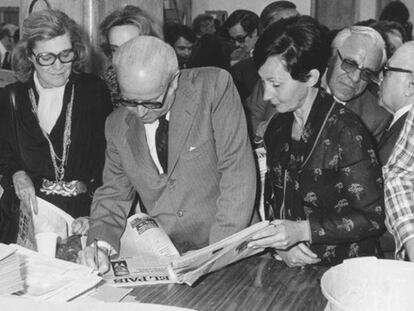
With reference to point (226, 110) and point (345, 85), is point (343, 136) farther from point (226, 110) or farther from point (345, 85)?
point (345, 85)

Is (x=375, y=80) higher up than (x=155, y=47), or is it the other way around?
(x=155, y=47)

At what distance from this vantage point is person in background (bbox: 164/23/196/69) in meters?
5.07

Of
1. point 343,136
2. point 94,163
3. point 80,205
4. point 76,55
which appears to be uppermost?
point 76,55

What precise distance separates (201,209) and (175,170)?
17 centimetres

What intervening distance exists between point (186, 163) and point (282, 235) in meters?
0.43

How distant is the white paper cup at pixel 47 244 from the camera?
1.94m

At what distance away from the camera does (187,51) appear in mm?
5160

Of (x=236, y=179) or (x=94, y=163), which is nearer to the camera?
(x=236, y=179)

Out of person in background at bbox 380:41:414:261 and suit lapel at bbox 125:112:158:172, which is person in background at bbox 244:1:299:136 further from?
person in background at bbox 380:41:414:261

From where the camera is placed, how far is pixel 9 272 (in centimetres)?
141

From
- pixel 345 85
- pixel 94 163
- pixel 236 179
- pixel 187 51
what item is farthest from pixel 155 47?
pixel 187 51

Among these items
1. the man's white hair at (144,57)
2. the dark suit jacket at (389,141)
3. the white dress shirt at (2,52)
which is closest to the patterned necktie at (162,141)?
the man's white hair at (144,57)

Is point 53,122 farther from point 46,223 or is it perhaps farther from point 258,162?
point 258,162

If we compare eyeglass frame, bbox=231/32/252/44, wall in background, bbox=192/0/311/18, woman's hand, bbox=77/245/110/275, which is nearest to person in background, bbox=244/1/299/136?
woman's hand, bbox=77/245/110/275
